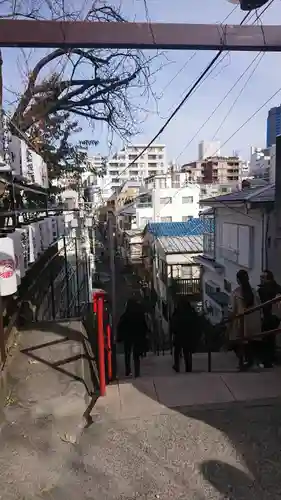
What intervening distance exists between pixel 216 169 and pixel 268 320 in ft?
231

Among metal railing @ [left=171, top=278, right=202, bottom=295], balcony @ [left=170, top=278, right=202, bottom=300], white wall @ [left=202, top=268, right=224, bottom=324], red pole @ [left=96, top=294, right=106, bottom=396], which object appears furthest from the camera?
metal railing @ [left=171, top=278, right=202, bottom=295]

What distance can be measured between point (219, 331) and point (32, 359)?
4.74 metres

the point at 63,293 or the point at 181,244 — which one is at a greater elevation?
the point at 181,244

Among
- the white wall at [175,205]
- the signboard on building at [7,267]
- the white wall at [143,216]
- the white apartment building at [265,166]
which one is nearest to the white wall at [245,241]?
the white apartment building at [265,166]

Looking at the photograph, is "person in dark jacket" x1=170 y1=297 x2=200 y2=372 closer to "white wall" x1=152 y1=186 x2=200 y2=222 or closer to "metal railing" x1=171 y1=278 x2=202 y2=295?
"metal railing" x1=171 y1=278 x2=202 y2=295

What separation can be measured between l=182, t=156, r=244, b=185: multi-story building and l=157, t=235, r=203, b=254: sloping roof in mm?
47725

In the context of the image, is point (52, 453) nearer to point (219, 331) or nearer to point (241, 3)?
point (241, 3)

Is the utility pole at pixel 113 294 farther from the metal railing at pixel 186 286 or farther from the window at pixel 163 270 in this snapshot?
the window at pixel 163 270

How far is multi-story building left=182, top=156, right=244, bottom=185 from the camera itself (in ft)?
233

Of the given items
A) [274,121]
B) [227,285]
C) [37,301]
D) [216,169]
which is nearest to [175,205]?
[227,285]

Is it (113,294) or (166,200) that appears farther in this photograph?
(166,200)

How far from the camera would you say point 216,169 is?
73.2 m

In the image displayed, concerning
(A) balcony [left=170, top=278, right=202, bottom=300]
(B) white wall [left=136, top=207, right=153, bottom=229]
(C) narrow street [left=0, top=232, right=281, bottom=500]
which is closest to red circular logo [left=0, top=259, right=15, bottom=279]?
(C) narrow street [left=0, top=232, right=281, bottom=500]

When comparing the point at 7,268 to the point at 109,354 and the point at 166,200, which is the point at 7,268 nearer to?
the point at 109,354
